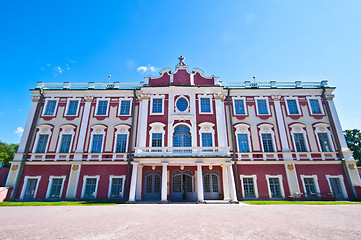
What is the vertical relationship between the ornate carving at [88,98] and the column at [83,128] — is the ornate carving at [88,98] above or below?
above

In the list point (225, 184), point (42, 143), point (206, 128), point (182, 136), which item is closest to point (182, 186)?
point (225, 184)

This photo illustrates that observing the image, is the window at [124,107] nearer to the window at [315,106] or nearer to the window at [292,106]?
the window at [292,106]

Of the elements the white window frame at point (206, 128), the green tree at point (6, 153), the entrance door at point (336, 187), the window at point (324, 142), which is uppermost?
the green tree at point (6, 153)

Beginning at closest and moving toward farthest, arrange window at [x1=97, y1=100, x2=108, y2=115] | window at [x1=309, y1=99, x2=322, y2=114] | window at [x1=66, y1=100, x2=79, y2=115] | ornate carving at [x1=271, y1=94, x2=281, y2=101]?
window at [x1=309, y1=99, x2=322, y2=114], window at [x1=66, y1=100, x2=79, y2=115], window at [x1=97, y1=100, x2=108, y2=115], ornate carving at [x1=271, y1=94, x2=281, y2=101]

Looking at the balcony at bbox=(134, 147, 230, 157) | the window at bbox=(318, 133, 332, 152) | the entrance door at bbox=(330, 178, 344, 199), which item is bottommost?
the entrance door at bbox=(330, 178, 344, 199)

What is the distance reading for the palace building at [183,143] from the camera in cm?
1895

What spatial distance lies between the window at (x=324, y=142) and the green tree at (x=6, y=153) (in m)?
67.6

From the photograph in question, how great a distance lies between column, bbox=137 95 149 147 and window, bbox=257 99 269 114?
13921 millimetres

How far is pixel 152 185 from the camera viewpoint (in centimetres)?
1944

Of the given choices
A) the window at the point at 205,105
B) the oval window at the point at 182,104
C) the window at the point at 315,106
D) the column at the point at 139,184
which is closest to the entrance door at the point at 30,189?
the column at the point at 139,184

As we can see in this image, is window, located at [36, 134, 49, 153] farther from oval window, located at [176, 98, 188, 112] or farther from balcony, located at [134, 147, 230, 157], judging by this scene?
oval window, located at [176, 98, 188, 112]

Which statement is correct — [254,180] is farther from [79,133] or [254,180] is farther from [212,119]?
[79,133]

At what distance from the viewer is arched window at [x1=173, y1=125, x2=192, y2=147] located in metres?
20.6

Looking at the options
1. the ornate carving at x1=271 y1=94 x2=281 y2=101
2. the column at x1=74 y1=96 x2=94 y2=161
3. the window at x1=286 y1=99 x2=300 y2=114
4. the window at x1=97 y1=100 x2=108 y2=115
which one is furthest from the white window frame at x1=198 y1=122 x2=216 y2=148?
the column at x1=74 y1=96 x2=94 y2=161
